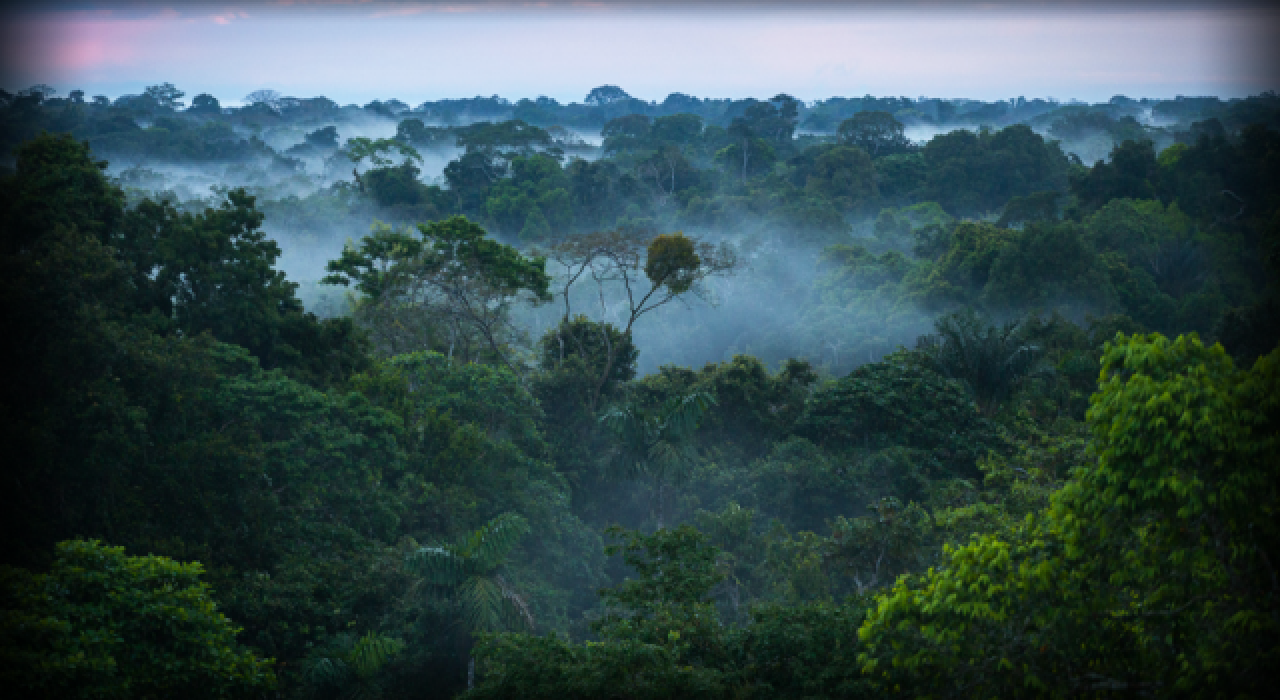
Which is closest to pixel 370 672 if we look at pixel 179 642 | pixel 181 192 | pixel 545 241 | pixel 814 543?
pixel 179 642

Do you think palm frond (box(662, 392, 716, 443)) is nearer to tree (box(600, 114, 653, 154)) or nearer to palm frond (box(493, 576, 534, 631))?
palm frond (box(493, 576, 534, 631))

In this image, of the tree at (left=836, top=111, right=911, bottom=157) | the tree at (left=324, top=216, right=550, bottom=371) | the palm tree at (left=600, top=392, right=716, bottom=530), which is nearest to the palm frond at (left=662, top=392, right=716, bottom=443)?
the palm tree at (left=600, top=392, right=716, bottom=530)

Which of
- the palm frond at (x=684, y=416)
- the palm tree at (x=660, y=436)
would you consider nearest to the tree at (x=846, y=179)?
the palm tree at (x=660, y=436)

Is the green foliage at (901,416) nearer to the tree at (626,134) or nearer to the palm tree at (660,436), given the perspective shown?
the palm tree at (660,436)

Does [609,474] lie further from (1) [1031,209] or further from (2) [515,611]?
A: (1) [1031,209]

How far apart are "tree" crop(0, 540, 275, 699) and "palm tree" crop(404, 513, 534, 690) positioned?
8.25ft

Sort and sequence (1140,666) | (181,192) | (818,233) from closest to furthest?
(1140,666) < (818,233) < (181,192)

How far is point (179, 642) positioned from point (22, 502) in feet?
13.3

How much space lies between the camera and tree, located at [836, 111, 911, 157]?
59.1 meters

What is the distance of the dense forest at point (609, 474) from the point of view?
5.18 m

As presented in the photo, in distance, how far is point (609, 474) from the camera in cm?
1464

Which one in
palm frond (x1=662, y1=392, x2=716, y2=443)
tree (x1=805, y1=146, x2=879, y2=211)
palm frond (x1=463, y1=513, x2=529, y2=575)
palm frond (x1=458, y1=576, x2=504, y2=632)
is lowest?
palm frond (x1=458, y1=576, x2=504, y2=632)

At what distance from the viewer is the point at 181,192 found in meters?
45.0

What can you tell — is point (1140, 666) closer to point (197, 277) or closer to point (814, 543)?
point (814, 543)
